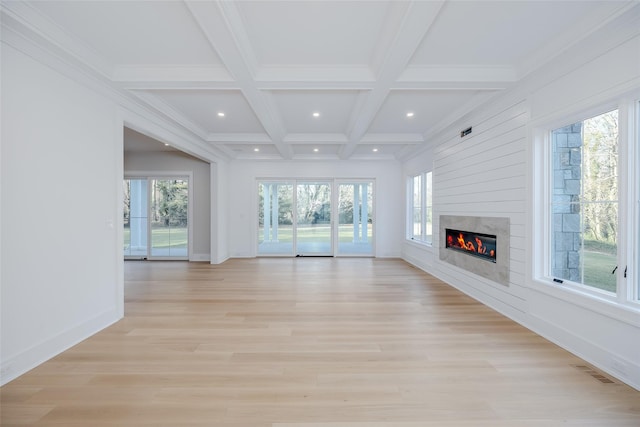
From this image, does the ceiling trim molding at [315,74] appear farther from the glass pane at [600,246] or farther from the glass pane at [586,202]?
the glass pane at [600,246]

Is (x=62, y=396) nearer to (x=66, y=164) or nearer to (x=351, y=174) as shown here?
(x=66, y=164)

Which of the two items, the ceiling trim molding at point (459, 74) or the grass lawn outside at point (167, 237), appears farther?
the grass lawn outside at point (167, 237)

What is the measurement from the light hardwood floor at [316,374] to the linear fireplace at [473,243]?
0.73m

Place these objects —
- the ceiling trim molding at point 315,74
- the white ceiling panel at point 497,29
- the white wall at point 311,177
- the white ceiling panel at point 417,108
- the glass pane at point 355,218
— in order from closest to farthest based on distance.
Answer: the white ceiling panel at point 497,29
the ceiling trim molding at point 315,74
the white ceiling panel at point 417,108
the white wall at point 311,177
the glass pane at point 355,218

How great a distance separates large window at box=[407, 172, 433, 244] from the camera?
5723 millimetres

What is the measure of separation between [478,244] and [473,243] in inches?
5.2

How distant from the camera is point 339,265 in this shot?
6191 mm

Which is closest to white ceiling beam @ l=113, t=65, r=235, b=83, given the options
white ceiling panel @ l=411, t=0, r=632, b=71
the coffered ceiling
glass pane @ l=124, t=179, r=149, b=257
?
the coffered ceiling

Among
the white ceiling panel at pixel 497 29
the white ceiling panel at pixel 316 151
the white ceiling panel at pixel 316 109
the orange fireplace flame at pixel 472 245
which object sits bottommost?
the orange fireplace flame at pixel 472 245

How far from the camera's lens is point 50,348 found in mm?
2316

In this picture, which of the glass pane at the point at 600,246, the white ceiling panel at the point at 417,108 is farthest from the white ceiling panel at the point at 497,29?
the glass pane at the point at 600,246

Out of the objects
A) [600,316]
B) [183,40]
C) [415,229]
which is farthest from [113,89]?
[415,229]

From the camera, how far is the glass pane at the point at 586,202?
2.21 metres

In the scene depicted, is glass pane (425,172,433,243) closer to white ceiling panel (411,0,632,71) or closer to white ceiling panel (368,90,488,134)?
white ceiling panel (368,90,488,134)
